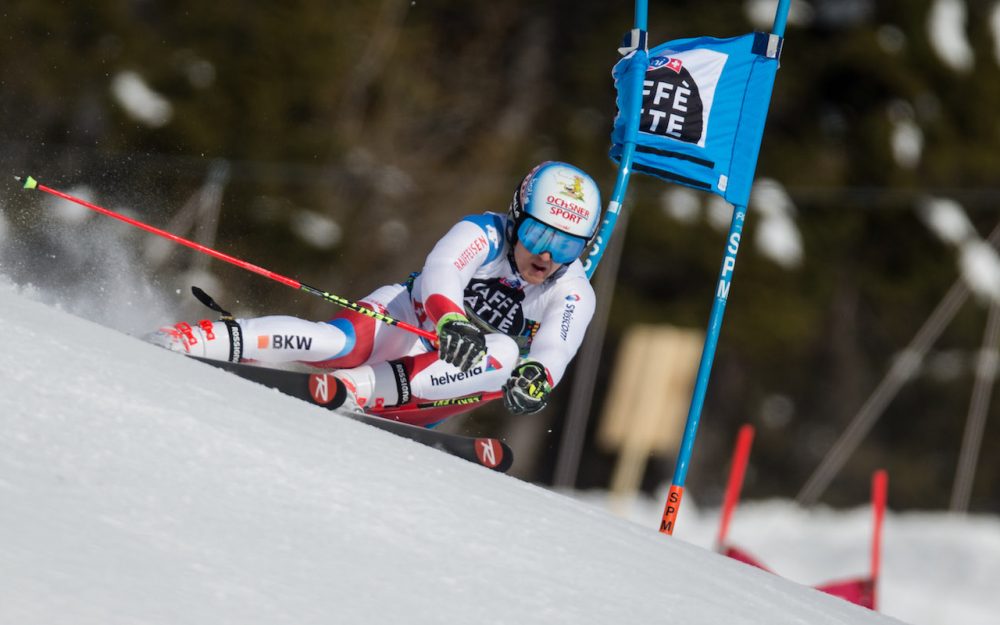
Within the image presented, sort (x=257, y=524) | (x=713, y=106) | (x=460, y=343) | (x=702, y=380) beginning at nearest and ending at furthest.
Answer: (x=257, y=524)
(x=460, y=343)
(x=702, y=380)
(x=713, y=106)

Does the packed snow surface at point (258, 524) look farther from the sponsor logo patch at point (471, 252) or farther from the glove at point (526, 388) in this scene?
the sponsor logo patch at point (471, 252)

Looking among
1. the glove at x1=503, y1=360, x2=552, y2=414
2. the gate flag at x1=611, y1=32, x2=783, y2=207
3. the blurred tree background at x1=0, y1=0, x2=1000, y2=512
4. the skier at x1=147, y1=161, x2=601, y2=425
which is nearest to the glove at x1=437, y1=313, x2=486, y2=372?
the skier at x1=147, y1=161, x2=601, y2=425

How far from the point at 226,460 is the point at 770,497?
79.6 ft

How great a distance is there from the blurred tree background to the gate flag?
927 centimetres

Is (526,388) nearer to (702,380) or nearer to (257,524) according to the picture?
(702,380)

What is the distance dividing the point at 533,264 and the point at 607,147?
16405 mm

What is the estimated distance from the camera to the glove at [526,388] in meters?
6.10

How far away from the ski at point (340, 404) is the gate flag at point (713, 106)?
160cm

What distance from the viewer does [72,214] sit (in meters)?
7.84

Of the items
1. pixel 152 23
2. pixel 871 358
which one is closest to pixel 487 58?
pixel 152 23

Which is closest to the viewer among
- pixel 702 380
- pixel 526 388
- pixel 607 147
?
pixel 526 388

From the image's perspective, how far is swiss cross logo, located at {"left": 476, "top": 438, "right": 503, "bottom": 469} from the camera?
616 centimetres

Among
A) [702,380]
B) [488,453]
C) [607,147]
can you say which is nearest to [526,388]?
[488,453]

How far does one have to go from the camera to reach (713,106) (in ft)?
22.7
